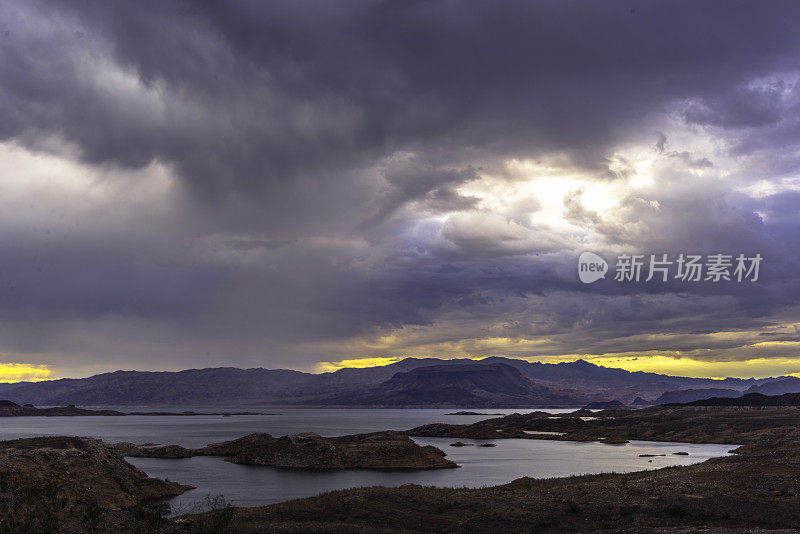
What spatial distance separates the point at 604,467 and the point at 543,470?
13.8 meters

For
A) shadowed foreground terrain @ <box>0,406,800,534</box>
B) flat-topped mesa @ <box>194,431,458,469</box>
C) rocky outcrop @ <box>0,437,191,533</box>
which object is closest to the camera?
rocky outcrop @ <box>0,437,191,533</box>

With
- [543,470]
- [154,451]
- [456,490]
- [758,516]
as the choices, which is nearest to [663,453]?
[543,470]

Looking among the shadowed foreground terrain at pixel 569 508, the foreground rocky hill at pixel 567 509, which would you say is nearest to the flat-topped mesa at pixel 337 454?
the shadowed foreground terrain at pixel 569 508

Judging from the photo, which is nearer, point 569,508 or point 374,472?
point 569,508

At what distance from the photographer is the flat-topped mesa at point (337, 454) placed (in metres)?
114

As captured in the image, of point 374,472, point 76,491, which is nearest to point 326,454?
point 374,472

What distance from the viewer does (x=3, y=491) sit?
171 ft

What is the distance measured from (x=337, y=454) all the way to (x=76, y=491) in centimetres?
6018

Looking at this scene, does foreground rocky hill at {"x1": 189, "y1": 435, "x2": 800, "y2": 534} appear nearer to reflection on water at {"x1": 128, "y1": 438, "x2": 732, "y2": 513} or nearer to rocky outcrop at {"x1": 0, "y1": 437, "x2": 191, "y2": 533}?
rocky outcrop at {"x1": 0, "y1": 437, "x2": 191, "y2": 533}

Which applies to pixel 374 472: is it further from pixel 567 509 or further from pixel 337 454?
pixel 567 509

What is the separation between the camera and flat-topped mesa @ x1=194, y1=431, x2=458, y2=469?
375 feet

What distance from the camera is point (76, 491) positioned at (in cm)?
6331

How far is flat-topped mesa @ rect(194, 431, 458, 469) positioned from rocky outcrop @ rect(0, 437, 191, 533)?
37.4 meters

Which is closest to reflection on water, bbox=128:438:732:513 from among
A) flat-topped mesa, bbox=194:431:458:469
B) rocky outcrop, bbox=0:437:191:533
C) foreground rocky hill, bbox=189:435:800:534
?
flat-topped mesa, bbox=194:431:458:469
